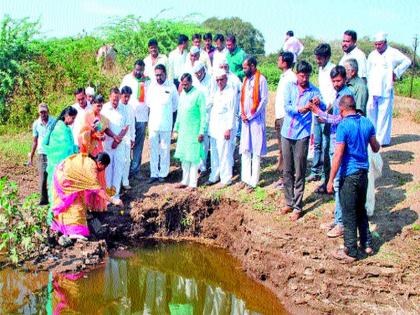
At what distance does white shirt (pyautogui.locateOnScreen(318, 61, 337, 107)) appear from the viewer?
7.54 m

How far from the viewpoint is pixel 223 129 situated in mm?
8172

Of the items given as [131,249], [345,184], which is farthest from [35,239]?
[345,184]

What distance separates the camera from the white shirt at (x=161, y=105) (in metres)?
8.52

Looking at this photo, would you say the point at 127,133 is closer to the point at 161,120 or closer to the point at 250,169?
the point at 161,120

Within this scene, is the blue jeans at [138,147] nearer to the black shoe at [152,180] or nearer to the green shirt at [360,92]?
the black shoe at [152,180]

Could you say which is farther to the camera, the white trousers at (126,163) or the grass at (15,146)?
the grass at (15,146)

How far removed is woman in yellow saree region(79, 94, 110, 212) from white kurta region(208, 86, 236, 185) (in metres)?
1.60

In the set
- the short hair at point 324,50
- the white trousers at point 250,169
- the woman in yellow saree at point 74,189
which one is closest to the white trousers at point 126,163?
the woman in yellow saree at point 74,189

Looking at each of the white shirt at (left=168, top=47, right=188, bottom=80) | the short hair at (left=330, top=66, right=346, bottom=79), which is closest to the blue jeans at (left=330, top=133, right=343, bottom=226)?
the short hair at (left=330, top=66, right=346, bottom=79)

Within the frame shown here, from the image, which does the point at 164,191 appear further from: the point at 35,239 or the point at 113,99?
the point at 35,239

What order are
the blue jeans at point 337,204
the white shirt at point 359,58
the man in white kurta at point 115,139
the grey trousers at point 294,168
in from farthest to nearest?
the man in white kurta at point 115,139, the white shirt at point 359,58, the grey trousers at point 294,168, the blue jeans at point 337,204

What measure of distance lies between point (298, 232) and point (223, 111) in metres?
2.26

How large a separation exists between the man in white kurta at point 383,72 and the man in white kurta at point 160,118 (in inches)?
123

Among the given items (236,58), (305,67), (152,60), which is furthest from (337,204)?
(152,60)
